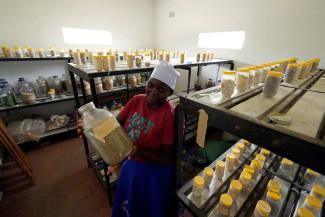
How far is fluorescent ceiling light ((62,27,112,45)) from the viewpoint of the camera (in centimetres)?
263

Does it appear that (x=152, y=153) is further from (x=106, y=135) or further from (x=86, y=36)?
(x=86, y=36)

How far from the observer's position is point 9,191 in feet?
5.40

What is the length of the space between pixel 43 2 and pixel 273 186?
3363 millimetres

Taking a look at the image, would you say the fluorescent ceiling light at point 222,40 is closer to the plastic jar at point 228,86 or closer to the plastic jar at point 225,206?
the plastic jar at point 228,86

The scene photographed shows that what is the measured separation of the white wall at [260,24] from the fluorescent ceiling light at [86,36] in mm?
1479

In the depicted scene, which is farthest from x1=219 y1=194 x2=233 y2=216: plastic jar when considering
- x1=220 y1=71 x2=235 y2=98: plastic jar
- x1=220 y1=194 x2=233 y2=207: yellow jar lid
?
x1=220 y1=71 x2=235 y2=98: plastic jar

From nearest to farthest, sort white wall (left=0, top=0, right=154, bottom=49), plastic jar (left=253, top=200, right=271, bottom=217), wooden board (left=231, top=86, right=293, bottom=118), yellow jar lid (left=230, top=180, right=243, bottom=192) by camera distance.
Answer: wooden board (left=231, top=86, right=293, bottom=118), plastic jar (left=253, top=200, right=271, bottom=217), yellow jar lid (left=230, top=180, right=243, bottom=192), white wall (left=0, top=0, right=154, bottom=49)

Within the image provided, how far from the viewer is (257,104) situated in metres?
0.61

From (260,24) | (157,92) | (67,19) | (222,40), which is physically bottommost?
(157,92)

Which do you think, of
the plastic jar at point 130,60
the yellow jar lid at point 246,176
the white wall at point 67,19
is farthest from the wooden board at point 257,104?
the white wall at point 67,19

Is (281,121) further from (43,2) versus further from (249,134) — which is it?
(43,2)

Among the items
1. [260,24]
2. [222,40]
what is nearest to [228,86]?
[260,24]

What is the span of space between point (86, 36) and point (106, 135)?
9.05 ft

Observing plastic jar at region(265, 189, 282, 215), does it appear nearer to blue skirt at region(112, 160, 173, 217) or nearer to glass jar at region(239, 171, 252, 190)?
glass jar at region(239, 171, 252, 190)
